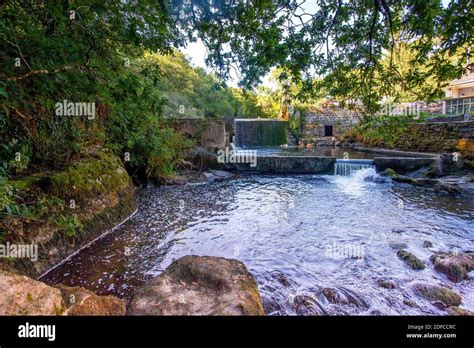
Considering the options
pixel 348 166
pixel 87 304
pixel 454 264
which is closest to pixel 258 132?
pixel 348 166

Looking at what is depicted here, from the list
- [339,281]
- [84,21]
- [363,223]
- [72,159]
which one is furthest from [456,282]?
[72,159]

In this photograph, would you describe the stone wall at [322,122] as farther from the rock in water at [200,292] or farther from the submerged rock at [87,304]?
the submerged rock at [87,304]

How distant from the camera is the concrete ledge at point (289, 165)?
491 inches

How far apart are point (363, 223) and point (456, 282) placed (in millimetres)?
2378

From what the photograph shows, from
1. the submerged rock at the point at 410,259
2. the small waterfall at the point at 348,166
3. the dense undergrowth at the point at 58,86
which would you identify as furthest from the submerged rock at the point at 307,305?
the small waterfall at the point at 348,166

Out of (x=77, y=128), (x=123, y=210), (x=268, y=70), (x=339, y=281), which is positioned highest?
(x=268, y=70)

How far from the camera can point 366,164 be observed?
12086mm

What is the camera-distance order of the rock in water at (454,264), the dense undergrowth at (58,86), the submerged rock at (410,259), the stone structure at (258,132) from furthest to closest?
the stone structure at (258,132)
the submerged rock at (410,259)
the rock in water at (454,264)
the dense undergrowth at (58,86)

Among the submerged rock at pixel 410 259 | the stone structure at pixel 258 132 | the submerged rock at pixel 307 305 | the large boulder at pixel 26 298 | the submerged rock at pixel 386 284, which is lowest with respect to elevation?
the submerged rock at pixel 307 305

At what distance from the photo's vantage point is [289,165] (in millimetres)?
12812

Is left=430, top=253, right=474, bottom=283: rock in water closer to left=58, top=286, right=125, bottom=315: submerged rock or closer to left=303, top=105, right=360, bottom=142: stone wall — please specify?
left=58, top=286, right=125, bottom=315: submerged rock

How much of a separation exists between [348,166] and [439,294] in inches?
372

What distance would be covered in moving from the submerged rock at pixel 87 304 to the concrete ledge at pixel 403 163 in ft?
40.7

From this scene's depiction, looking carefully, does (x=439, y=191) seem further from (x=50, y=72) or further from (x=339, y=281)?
(x=50, y=72)
